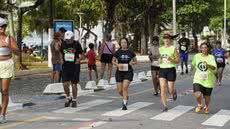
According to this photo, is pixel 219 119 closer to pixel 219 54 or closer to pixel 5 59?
pixel 5 59

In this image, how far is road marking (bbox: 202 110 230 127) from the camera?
1123cm

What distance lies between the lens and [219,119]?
1192 centimetres

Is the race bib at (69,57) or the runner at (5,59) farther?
the race bib at (69,57)

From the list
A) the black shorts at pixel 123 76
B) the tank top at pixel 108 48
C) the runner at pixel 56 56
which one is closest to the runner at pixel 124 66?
the black shorts at pixel 123 76

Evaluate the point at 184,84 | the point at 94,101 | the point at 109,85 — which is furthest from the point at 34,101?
the point at 184,84

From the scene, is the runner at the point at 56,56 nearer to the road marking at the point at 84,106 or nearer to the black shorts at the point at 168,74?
the road marking at the point at 84,106

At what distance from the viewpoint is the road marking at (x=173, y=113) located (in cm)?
1182

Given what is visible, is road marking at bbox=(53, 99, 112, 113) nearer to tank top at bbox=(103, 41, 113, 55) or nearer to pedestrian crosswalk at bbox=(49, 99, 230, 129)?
pedestrian crosswalk at bbox=(49, 99, 230, 129)

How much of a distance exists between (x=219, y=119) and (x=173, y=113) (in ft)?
3.76

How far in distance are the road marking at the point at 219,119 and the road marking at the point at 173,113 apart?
2.46 feet

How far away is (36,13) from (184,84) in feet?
158

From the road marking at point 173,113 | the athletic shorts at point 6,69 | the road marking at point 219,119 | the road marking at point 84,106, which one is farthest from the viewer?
the road marking at point 84,106

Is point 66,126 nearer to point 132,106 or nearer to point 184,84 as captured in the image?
point 132,106

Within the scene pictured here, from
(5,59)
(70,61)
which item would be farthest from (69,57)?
(5,59)
